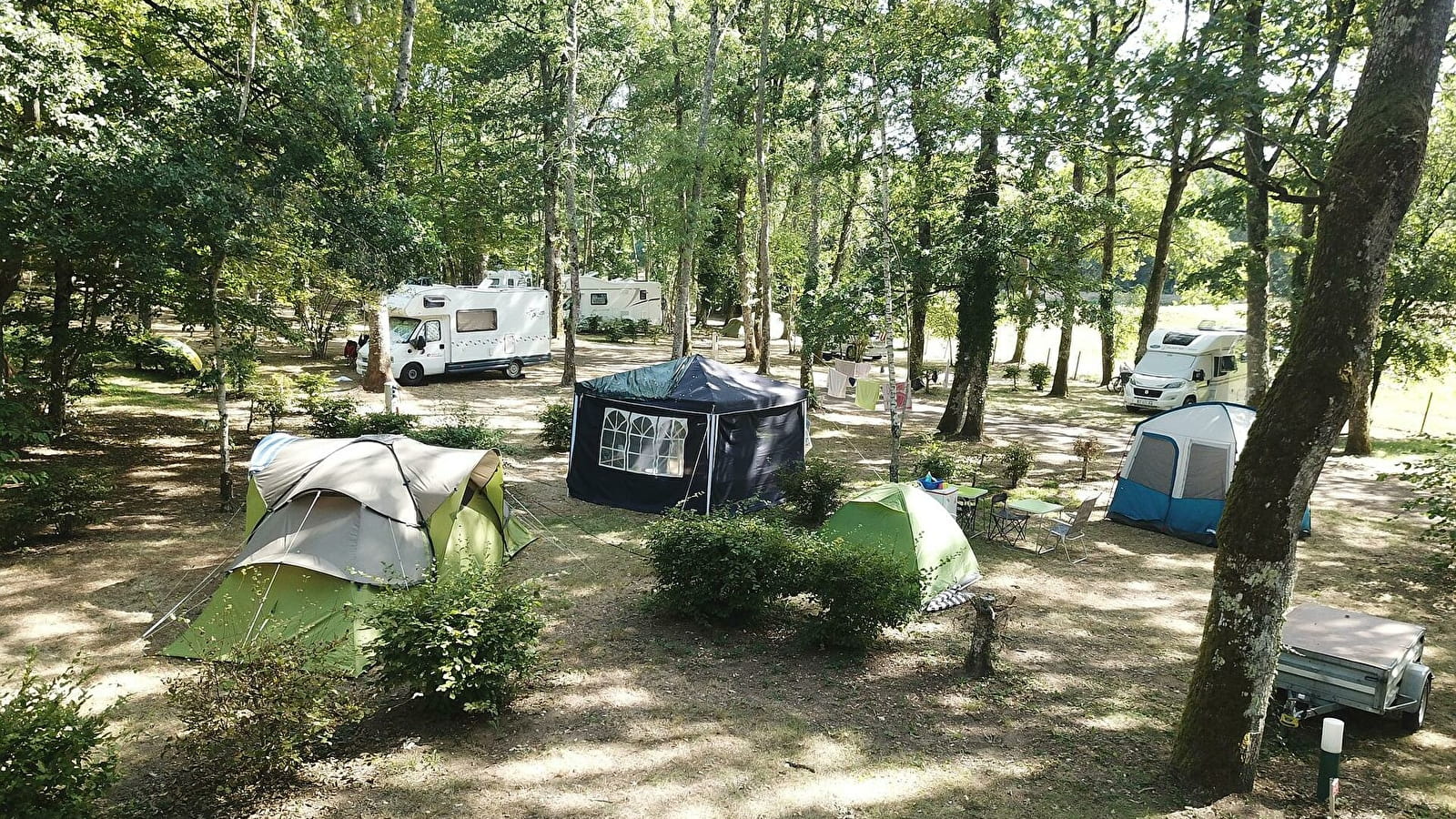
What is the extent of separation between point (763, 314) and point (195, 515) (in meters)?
15.1

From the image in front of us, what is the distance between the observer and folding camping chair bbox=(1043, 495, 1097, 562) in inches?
401

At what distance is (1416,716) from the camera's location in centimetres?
607

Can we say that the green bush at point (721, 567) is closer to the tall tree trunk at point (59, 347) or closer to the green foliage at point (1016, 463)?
the green foliage at point (1016, 463)

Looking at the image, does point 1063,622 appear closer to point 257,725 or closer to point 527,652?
point 527,652

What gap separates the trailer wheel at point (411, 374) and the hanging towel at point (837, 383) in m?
11.1

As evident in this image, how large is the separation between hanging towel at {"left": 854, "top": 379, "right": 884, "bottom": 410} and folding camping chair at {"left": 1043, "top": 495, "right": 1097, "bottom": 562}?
919 cm

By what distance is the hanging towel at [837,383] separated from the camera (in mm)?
21656

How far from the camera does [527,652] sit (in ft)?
19.8

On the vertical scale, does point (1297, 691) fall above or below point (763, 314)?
below

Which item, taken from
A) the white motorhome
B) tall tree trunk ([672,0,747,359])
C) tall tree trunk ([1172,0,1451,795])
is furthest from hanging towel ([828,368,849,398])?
the white motorhome

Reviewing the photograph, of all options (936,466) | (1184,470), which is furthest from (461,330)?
(1184,470)

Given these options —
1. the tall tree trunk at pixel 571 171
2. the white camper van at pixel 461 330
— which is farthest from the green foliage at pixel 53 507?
the tall tree trunk at pixel 571 171

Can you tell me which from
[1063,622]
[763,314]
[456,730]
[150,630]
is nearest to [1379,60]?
[1063,622]

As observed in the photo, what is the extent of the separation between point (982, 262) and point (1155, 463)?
18.0ft
